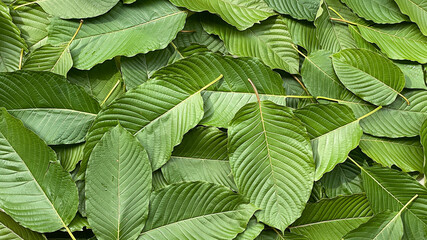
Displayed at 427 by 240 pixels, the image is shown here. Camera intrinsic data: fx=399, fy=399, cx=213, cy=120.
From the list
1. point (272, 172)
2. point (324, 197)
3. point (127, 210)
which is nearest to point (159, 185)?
point (127, 210)

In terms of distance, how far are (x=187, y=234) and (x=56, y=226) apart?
7.8 inches

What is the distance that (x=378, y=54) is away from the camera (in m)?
0.71

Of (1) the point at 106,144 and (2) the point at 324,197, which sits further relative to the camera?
(2) the point at 324,197

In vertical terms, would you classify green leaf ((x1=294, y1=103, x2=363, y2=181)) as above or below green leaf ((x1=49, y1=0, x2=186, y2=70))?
below

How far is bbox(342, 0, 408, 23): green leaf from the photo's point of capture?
754mm

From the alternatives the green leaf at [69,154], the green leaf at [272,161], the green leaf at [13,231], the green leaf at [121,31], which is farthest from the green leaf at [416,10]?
the green leaf at [13,231]

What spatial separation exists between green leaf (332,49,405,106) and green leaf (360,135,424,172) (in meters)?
0.07

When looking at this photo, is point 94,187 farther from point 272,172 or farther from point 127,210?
point 272,172

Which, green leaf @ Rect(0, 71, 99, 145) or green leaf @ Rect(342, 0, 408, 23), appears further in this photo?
green leaf @ Rect(342, 0, 408, 23)

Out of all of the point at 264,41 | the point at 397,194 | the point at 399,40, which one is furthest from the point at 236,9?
the point at 397,194

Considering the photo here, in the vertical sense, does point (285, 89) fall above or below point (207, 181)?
above

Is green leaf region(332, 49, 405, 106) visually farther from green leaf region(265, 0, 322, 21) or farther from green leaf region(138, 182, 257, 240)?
green leaf region(138, 182, 257, 240)

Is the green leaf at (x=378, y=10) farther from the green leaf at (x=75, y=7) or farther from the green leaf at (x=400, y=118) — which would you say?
the green leaf at (x=75, y=7)

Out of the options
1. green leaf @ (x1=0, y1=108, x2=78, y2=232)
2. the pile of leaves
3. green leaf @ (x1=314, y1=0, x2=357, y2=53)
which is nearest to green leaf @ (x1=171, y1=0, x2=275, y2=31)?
the pile of leaves
